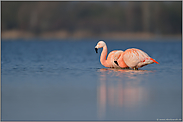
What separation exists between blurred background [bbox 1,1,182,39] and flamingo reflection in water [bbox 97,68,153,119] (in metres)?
46.3

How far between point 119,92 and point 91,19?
185 ft

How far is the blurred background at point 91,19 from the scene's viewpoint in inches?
2265

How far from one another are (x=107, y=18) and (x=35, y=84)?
54647 mm

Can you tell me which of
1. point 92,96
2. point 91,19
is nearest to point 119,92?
point 92,96

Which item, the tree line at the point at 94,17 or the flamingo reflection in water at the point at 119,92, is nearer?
the flamingo reflection in water at the point at 119,92

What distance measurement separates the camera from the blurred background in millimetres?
57531

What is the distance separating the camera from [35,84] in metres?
7.67

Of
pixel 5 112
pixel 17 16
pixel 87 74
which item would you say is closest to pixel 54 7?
pixel 17 16

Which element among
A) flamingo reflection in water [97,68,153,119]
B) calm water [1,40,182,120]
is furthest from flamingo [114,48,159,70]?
flamingo reflection in water [97,68,153,119]

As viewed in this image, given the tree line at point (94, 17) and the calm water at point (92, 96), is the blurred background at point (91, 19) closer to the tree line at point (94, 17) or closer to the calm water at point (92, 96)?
the tree line at point (94, 17)

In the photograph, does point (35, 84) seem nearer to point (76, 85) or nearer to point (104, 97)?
point (76, 85)

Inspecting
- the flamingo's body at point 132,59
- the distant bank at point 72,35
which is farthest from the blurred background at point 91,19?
the flamingo's body at point 132,59

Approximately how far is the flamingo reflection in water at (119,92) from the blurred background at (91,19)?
46.3 m

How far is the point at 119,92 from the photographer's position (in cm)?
664
